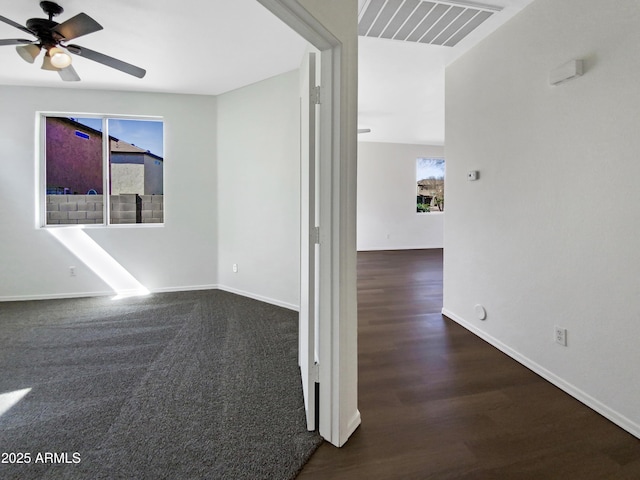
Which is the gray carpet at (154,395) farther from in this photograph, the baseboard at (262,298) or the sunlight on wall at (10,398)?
the baseboard at (262,298)

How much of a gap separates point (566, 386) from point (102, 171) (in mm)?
5490

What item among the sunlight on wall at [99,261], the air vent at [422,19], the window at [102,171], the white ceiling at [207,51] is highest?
the white ceiling at [207,51]

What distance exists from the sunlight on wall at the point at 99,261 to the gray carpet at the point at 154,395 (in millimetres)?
795

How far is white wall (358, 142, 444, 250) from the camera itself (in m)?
7.80

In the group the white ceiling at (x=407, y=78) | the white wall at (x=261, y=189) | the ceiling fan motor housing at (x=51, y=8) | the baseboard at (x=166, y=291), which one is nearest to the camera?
the ceiling fan motor housing at (x=51, y=8)

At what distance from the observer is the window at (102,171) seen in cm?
398

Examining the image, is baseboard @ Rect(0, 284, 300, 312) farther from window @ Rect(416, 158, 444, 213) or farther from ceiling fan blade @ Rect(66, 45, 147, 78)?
window @ Rect(416, 158, 444, 213)

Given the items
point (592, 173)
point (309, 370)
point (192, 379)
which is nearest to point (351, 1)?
point (592, 173)

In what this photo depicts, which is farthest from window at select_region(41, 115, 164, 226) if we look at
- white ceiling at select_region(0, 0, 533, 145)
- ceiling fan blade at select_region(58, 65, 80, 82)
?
ceiling fan blade at select_region(58, 65, 80, 82)

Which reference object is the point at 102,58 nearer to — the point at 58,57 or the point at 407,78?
the point at 58,57

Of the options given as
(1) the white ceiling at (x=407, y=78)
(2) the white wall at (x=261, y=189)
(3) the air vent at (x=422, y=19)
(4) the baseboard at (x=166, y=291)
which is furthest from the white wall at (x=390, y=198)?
(3) the air vent at (x=422, y=19)

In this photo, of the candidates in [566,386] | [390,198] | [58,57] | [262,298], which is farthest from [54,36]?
[390,198]

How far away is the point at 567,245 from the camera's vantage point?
6.28ft

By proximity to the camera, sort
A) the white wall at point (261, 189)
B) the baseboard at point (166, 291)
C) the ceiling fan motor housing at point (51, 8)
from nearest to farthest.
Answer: the ceiling fan motor housing at point (51, 8) → the white wall at point (261, 189) → the baseboard at point (166, 291)
